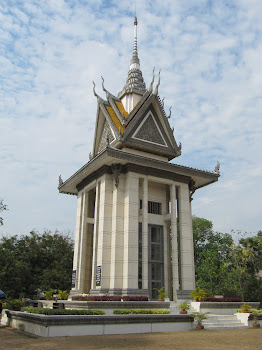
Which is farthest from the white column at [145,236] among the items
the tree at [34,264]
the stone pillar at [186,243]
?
the tree at [34,264]

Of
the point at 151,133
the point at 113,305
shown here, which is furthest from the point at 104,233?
the point at 151,133

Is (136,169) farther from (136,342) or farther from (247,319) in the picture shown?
(136,342)

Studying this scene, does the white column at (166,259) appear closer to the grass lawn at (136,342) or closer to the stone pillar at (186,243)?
the stone pillar at (186,243)

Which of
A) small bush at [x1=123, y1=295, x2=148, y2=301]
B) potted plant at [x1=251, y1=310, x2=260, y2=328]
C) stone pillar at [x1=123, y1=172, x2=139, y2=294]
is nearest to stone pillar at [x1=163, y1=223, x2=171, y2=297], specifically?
stone pillar at [x1=123, y1=172, x2=139, y2=294]

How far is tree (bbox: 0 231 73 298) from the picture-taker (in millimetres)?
32219

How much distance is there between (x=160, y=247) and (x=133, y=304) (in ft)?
23.2

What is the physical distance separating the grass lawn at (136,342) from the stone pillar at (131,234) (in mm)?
8268

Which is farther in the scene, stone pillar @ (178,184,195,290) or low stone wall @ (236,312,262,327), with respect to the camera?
stone pillar @ (178,184,195,290)

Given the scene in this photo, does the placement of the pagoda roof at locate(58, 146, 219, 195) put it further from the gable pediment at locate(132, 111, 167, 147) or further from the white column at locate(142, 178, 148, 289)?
the gable pediment at locate(132, 111, 167, 147)

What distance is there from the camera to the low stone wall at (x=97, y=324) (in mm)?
13070

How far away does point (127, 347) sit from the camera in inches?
428

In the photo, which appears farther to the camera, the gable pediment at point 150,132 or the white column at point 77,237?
the gable pediment at point 150,132

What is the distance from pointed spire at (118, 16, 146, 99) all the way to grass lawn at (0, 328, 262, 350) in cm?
2227

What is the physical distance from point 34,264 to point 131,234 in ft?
56.8
